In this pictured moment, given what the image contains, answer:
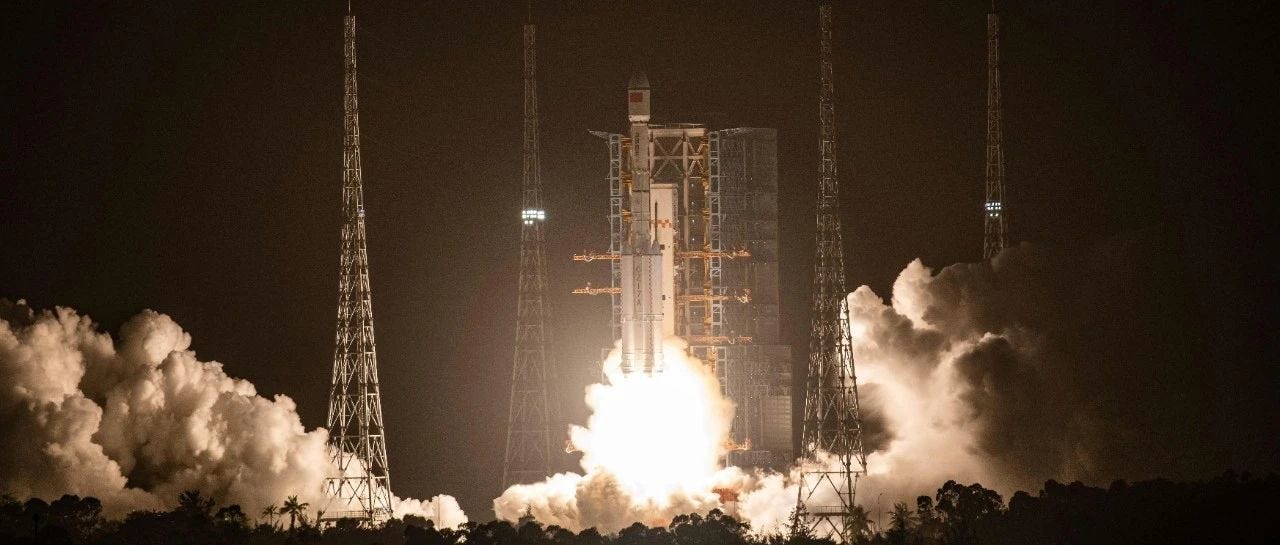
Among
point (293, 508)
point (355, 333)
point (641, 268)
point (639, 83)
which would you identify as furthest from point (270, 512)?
point (639, 83)

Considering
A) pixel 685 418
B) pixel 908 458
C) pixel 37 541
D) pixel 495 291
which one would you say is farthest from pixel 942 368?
pixel 37 541

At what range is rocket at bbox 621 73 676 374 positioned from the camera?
6241cm

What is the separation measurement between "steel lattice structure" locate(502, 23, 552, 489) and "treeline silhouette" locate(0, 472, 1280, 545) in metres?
3.12

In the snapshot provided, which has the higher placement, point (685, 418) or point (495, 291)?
point (495, 291)

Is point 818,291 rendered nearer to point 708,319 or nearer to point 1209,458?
point 708,319

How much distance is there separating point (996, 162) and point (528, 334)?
11861 millimetres

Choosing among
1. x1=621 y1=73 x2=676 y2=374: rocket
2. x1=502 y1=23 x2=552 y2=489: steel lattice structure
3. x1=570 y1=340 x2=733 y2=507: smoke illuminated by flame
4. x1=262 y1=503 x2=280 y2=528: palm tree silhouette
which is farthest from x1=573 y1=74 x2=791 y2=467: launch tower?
x1=262 y1=503 x2=280 y2=528: palm tree silhouette

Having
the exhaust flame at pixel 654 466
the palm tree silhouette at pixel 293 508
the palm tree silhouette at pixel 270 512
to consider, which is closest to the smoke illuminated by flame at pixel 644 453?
the exhaust flame at pixel 654 466

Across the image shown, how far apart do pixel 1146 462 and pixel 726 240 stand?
10.9m

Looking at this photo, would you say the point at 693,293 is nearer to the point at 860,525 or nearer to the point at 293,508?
the point at 860,525

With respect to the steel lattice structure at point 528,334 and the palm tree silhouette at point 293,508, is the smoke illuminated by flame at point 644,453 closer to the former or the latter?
the steel lattice structure at point 528,334

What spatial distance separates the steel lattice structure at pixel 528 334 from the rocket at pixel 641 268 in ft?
7.43

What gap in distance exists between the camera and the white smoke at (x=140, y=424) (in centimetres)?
6044

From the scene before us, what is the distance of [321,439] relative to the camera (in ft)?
205
